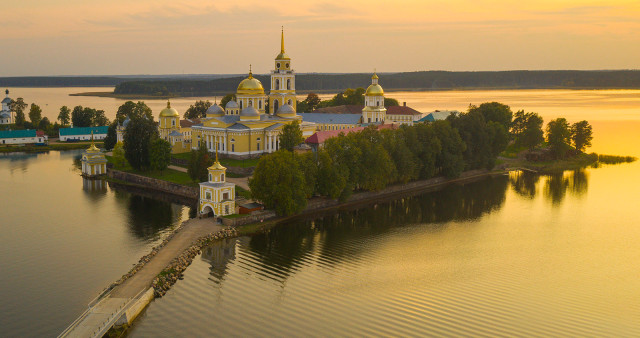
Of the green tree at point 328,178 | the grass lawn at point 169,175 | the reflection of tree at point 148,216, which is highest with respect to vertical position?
the green tree at point 328,178

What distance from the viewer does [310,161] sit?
26250 millimetres

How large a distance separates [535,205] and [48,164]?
31.9 meters

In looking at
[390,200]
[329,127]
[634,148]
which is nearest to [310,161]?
[390,200]

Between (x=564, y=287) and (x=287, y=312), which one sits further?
(x=564, y=287)

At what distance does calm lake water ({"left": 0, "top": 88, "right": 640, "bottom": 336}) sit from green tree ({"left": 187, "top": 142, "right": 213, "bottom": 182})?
270 centimetres

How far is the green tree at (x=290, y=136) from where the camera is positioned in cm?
3519

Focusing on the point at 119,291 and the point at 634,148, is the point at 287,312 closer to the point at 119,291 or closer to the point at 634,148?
the point at 119,291

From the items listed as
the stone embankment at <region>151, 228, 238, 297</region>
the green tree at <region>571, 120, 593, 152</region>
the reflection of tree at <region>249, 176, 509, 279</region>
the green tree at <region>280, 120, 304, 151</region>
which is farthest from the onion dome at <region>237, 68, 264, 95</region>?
the green tree at <region>571, 120, 593, 152</region>

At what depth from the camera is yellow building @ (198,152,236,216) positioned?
23.7 m

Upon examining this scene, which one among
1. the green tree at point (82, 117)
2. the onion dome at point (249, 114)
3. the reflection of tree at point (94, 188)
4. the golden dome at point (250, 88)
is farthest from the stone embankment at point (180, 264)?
the green tree at point (82, 117)

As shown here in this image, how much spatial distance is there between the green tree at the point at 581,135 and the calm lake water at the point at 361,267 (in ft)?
46.4

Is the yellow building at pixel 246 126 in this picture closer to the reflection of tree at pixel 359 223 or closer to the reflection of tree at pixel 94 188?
the reflection of tree at pixel 94 188

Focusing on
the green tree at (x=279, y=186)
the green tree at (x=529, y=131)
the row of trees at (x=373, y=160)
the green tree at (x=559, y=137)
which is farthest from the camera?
the green tree at (x=529, y=131)

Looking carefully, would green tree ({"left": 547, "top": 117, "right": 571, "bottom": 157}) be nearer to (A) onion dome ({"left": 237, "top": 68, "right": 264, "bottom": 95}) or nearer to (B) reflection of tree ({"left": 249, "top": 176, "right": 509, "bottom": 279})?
(B) reflection of tree ({"left": 249, "top": 176, "right": 509, "bottom": 279})
